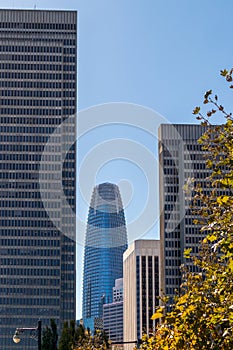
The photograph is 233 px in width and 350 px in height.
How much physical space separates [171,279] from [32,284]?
2914cm

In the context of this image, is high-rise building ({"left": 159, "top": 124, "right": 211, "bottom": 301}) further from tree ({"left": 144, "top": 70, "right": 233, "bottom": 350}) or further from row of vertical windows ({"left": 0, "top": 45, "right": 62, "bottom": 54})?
tree ({"left": 144, "top": 70, "right": 233, "bottom": 350})

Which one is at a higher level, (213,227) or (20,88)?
(20,88)

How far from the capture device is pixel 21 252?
511 feet

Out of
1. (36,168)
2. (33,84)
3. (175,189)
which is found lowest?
(175,189)

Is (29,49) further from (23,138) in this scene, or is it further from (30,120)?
(23,138)

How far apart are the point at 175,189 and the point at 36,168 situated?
102 feet

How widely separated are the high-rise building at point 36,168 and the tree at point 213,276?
140 m

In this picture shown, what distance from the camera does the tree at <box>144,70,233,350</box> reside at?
32.9 ft

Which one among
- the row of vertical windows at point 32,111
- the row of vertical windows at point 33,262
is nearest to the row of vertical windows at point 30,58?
the row of vertical windows at point 32,111

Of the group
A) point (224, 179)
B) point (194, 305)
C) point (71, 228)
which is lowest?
point (194, 305)

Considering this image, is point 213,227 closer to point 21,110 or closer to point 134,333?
point 21,110

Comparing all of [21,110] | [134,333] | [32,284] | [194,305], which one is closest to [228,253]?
[194,305]

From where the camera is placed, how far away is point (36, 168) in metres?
162

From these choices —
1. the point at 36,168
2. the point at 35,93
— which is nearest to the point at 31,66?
the point at 35,93
